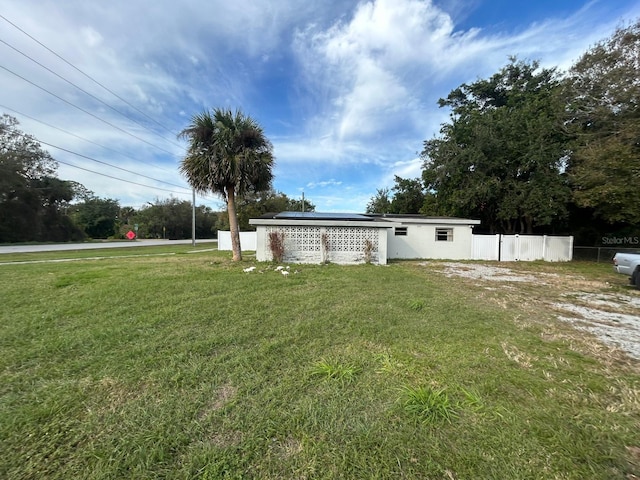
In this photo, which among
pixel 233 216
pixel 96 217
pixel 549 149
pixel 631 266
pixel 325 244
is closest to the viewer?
pixel 631 266

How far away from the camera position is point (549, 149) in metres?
14.1

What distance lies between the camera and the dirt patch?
13.0 ft

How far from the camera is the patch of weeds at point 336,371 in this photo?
2615 millimetres

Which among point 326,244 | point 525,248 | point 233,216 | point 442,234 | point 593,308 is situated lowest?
point 593,308

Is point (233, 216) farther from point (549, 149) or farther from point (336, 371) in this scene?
point (549, 149)

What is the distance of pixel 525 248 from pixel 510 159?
18.0 feet

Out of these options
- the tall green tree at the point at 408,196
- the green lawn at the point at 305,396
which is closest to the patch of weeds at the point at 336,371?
the green lawn at the point at 305,396

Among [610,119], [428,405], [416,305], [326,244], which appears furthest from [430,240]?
[428,405]

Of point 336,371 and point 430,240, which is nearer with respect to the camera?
point 336,371

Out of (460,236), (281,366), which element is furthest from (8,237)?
(460,236)

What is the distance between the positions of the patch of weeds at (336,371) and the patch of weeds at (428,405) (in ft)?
1.68

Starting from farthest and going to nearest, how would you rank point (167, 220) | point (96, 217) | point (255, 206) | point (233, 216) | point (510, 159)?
point (167, 220), point (96, 217), point (255, 206), point (510, 159), point (233, 216)

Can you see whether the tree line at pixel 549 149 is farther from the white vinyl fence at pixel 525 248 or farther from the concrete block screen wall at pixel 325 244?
the concrete block screen wall at pixel 325 244

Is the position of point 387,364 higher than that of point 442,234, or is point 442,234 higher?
point 442,234
